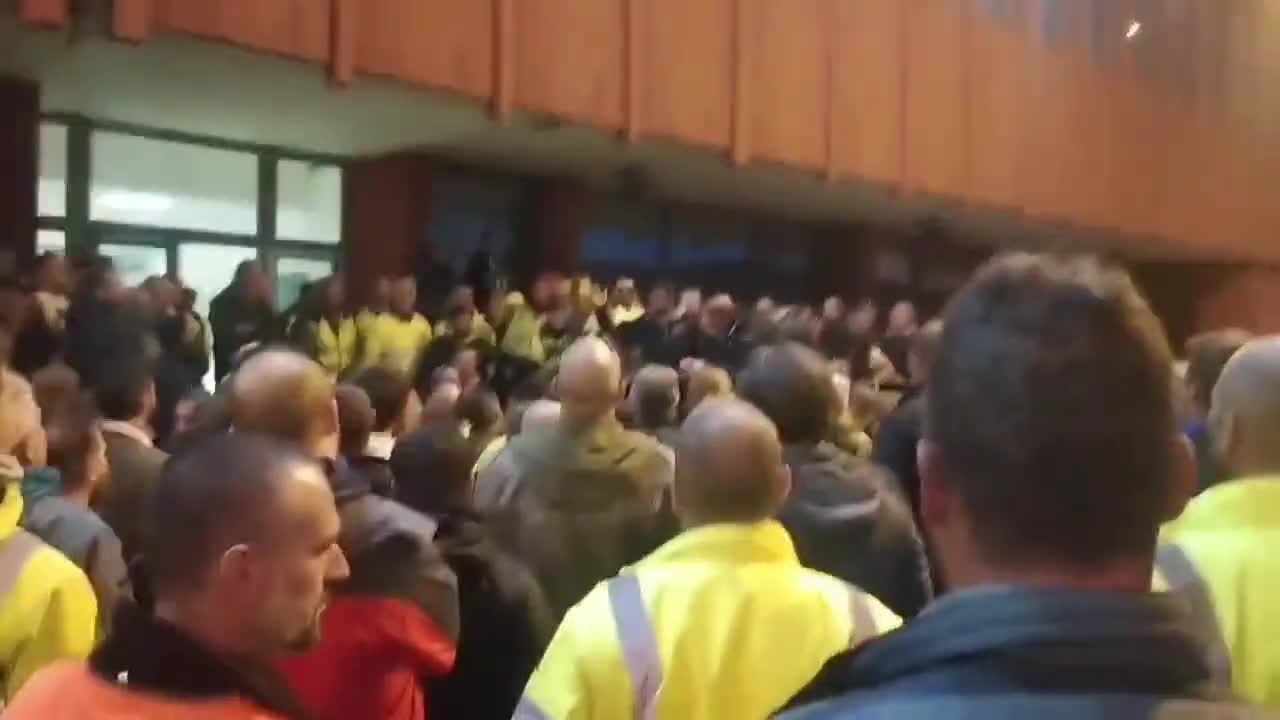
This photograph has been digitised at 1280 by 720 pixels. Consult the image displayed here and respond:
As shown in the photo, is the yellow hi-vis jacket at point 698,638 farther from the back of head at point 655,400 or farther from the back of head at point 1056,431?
the back of head at point 655,400

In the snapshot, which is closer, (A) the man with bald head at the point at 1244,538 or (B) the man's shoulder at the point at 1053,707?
(B) the man's shoulder at the point at 1053,707

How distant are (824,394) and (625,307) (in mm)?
8174

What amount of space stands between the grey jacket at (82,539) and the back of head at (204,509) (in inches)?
55.3

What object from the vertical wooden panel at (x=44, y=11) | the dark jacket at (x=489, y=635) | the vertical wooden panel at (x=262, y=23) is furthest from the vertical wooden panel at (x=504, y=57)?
the dark jacket at (x=489, y=635)

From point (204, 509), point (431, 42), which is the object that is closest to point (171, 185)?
point (431, 42)

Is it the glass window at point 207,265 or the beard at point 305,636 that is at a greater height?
the glass window at point 207,265

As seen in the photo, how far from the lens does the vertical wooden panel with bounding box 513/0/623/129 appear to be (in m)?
11.0

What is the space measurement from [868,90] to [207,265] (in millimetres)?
6153

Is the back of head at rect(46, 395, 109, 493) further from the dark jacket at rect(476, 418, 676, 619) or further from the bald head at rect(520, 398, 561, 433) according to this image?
the bald head at rect(520, 398, 561, 433)

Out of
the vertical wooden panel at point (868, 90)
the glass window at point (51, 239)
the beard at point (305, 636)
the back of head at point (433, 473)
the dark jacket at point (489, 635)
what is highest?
the vertical wooden panel at point (868, 90)

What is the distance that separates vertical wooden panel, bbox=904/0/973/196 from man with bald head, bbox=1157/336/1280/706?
1286 cm

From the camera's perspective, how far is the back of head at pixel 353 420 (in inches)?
147

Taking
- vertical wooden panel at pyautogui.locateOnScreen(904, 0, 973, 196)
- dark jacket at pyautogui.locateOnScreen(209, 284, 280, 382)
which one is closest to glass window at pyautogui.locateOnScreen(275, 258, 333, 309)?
dark jacket at pyautogui.locateOnScreen(209, 284, 280, 382)

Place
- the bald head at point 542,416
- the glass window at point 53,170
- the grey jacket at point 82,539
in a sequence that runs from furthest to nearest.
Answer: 1. the glass window at point 53,170
2. the bald head at point 542,416
3. the grey jacket at point 82,539
